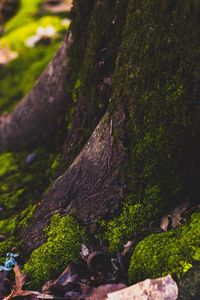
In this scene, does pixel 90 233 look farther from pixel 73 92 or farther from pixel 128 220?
pixel 73 92

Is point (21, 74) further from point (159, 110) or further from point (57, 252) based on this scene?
point (159, 110)

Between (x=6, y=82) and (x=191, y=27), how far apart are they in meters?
6.01

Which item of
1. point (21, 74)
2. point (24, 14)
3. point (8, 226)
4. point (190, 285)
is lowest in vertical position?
point (190, 285)

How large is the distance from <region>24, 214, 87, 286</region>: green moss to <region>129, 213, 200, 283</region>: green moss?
0.53 m

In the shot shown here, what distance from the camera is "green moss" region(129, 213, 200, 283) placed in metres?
2.72

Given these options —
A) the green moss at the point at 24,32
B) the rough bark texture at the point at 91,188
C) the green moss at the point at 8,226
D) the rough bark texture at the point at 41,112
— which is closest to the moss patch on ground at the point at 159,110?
the rough bark texture at the point at 91,188

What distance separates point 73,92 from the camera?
16.1 feet

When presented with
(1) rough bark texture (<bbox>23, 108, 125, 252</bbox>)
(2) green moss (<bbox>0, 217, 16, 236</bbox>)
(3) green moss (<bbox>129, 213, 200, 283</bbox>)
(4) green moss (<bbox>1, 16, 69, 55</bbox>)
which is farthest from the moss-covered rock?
(4) green moss (<bbox>1, 16, 69, 55</bbox>)

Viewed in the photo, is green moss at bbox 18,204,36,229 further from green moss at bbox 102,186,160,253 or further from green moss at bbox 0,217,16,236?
green moss at bbox 102,186,160,253

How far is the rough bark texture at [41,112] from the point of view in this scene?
205 inches

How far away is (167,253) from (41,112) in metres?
3.26

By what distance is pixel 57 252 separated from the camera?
3309mm

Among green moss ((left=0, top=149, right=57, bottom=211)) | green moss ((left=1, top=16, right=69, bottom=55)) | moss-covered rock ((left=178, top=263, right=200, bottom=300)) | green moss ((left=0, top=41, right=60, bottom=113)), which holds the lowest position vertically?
moss-covered rock ((left=178, top=263, right=200, bottom=300))

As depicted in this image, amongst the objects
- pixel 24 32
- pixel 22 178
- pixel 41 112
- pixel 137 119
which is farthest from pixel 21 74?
pixel 137 119
